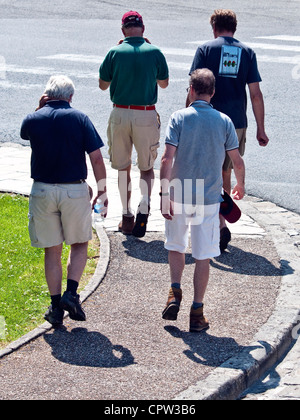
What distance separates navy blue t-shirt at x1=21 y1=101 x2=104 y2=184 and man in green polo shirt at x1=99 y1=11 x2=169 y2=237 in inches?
82.7

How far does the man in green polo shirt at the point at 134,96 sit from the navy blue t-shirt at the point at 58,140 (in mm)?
2100

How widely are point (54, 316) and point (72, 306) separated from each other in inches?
7.6

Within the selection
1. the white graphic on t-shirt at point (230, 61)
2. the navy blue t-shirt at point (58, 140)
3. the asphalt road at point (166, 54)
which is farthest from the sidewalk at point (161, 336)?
the asphalt road at point (166, 54)

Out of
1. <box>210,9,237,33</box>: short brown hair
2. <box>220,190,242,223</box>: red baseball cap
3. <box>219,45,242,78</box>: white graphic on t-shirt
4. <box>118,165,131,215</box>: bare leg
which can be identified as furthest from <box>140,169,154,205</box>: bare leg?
<box>220,190,242,223</box>: red baseball cap

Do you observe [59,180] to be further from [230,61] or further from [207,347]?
[230,61]

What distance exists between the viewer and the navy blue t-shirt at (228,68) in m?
7.95

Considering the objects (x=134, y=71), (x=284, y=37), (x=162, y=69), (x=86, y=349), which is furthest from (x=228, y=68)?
(x=284, y=37)

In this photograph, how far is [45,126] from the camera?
618 cm

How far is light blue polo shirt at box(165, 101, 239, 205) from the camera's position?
246 inches

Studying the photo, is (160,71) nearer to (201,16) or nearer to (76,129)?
(76,129)

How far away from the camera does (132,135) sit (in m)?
8.55

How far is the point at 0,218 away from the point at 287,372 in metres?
4.09

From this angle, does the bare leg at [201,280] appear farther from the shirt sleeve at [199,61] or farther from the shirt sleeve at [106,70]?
the shirt sleeve at [106,70]

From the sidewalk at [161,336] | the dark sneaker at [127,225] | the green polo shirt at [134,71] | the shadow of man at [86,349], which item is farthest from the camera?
the dark sneaker at [127,225]
